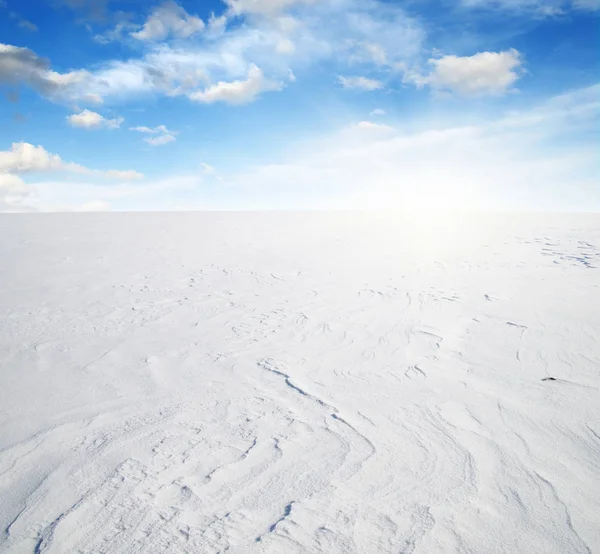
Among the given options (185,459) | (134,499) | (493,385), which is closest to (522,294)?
(493,385)

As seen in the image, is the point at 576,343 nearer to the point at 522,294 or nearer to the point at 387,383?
the point at 522,294

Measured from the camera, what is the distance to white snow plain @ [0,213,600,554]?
1953 millimetres

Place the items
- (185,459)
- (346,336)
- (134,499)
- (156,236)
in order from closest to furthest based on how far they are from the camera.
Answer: (134,499) < (185,459) < (346,336) < (156,236)

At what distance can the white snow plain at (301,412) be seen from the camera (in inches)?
76.9

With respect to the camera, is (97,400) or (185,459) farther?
(97,400)

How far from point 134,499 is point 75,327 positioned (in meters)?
3.53

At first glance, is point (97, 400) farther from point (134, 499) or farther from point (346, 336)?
point (346, 336)

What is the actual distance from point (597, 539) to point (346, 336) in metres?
3.03

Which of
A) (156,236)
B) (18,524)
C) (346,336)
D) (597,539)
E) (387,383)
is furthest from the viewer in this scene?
(156,236)

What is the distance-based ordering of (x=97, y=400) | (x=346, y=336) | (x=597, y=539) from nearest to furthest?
(x=597, y=539) → (x=97, y=400) → (x=346, y=336)

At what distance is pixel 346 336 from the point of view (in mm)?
4703

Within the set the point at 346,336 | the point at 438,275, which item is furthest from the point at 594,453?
the point at 438,275

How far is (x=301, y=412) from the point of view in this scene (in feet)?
9.97

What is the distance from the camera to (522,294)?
6.08 meters
